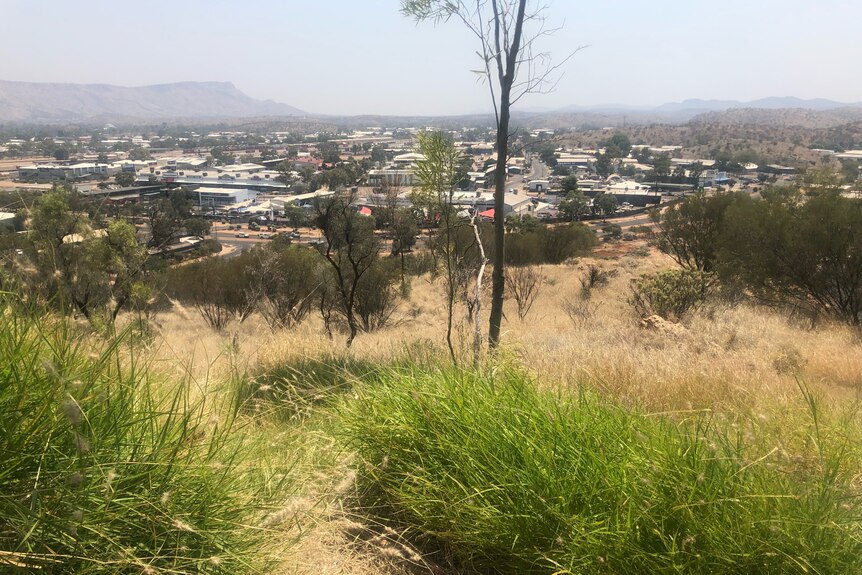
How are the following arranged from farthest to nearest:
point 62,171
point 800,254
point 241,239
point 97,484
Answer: point 62,171 → point 241,239 → point 800,254 → point 97,484

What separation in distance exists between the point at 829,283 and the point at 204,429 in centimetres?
1367

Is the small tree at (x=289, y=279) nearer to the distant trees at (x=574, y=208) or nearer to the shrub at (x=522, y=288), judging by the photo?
the shrub at (x=522, y=288)

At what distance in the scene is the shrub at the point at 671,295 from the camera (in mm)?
12234

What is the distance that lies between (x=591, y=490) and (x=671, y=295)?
1154cm

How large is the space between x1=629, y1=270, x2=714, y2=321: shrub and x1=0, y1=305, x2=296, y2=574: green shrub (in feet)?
36.8

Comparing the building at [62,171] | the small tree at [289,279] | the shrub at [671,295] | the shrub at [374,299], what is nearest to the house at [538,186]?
the building at [62,171]

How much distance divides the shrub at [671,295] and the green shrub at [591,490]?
10.2 metres

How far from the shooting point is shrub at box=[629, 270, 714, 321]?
40.1 feet

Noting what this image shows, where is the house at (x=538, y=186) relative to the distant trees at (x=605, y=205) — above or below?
above

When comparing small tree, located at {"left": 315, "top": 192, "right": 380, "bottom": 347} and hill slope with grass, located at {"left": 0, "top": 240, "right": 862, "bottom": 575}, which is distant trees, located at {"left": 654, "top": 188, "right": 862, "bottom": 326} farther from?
hill slope with grass, located at {"left": 0, "top": 240, "right": 862, "bottom": 575}

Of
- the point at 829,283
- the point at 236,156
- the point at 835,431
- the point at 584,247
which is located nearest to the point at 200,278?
the point at 829,283

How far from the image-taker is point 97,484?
1.65m

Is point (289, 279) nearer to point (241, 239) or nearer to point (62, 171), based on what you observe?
point (241, 239)

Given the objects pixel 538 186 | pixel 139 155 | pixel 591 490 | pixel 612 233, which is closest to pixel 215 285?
pixel 591 490
